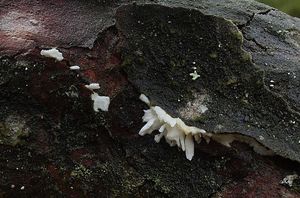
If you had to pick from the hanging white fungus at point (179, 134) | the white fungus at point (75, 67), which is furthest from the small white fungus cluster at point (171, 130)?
the white fungus at point (75, 67)

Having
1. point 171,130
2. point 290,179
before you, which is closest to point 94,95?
point 171,130

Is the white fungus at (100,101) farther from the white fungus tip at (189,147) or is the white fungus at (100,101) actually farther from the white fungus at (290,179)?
the white fungus at (290,179)

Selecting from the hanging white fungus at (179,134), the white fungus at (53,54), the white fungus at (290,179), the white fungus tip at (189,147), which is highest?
the white fungus at (53,54)

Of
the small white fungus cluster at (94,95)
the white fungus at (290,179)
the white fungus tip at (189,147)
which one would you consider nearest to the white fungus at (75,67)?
the small white fungus cluster at (94,95)

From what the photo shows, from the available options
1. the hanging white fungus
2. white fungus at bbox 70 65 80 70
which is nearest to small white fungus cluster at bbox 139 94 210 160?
the hanging white fungus

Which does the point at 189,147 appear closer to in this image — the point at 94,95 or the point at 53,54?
the point at 94,95

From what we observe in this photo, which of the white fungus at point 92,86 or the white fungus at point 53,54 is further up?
the white fungus at point 53,54

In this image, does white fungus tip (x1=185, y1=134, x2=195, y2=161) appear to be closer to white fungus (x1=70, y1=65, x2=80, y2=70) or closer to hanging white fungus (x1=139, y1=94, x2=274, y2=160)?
hanging white fungus (x1=139, y1=94, x2=274, y2=160)

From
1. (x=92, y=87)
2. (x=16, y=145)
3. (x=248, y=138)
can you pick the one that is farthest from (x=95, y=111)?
(x=248, y=138)
